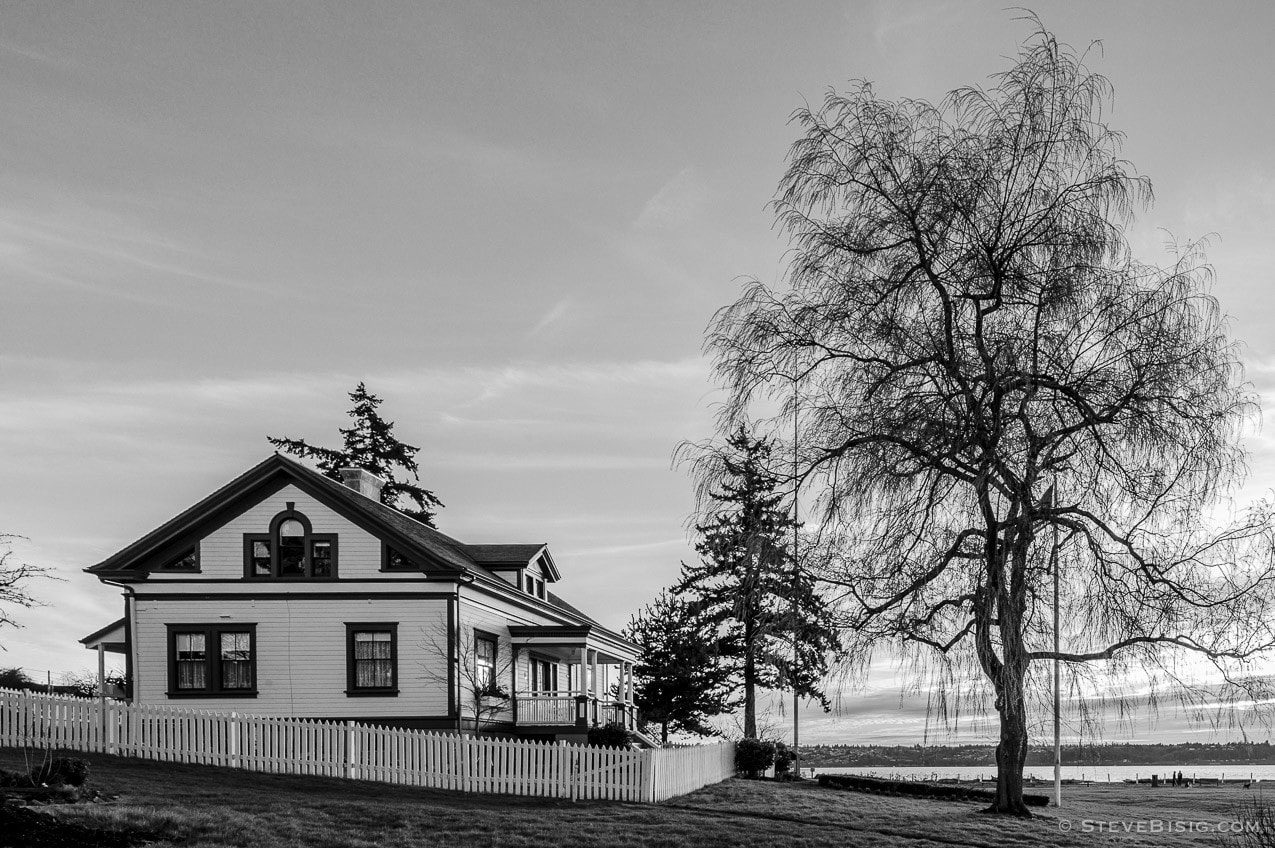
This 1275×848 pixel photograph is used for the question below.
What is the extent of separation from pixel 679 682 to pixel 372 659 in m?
18.7

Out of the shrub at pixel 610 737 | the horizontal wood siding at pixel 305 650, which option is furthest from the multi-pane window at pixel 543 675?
the horizontal wood siding at pixel 305 650

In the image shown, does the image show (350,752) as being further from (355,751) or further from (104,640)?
(104,640)

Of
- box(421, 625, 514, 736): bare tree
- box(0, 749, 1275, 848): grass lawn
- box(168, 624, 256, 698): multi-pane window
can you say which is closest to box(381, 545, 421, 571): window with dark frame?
box(421, 625, 514, 736): bare tree

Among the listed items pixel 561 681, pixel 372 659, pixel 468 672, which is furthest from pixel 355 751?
pixel 561 681

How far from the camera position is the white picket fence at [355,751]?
23.1m

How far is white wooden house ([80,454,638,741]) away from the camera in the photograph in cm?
3036

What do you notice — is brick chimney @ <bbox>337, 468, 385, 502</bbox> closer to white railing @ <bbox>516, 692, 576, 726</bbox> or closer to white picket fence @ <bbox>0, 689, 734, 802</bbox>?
white railing @ <bbox>516, 692, 576, 726</bbox>

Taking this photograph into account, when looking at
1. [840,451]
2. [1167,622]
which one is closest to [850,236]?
[840,451]

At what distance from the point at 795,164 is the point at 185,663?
21.2 m

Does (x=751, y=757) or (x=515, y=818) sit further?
(x=751, y=757)

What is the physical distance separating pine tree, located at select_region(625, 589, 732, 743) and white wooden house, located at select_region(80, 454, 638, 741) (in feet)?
53.3

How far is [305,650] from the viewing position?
3052 cm

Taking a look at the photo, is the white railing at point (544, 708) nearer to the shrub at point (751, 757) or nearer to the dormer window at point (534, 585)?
the dormer window at point (534, 585)

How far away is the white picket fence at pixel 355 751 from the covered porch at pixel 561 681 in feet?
19.3
